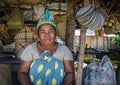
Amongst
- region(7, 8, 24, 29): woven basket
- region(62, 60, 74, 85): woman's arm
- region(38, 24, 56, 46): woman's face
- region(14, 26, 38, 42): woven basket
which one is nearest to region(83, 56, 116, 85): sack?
region(62, 60, 74, 85): woman's arm

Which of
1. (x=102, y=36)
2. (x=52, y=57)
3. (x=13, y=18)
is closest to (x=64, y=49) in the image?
(x=52, y=57)

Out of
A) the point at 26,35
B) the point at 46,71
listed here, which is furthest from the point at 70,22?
the point at 46,71

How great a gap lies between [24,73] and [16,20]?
262 cm

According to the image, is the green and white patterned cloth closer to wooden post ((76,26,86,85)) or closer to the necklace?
→ the necklace

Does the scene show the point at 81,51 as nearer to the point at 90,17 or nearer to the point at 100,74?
the point at 100,74

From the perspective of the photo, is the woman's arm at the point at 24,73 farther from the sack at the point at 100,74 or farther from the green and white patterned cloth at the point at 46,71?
the sack at the point at 100,74

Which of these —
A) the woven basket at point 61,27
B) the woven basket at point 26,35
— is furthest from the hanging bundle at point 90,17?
the woven basket at point 61,27

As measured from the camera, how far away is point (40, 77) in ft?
12.8

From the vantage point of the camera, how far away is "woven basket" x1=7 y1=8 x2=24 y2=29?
6.46m

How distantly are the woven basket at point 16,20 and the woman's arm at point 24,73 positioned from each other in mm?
2531

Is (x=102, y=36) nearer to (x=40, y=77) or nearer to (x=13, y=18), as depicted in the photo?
(x=13, y=18)

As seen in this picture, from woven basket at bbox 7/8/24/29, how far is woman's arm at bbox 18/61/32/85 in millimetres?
2531

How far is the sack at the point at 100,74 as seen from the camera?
14.8ft

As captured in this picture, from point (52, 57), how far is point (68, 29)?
4.47 feet
